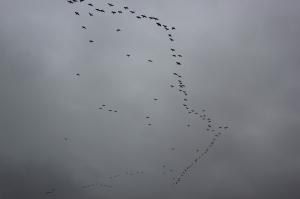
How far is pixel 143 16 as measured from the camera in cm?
9525

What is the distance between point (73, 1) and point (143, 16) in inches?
556

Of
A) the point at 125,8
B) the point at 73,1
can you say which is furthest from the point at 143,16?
the point at 73,1

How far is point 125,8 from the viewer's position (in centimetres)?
9500

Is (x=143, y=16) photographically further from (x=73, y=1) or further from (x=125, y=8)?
(x=73, y=1)

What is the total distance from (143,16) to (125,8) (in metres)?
3.92

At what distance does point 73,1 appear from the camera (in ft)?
300

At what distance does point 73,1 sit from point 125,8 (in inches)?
412
